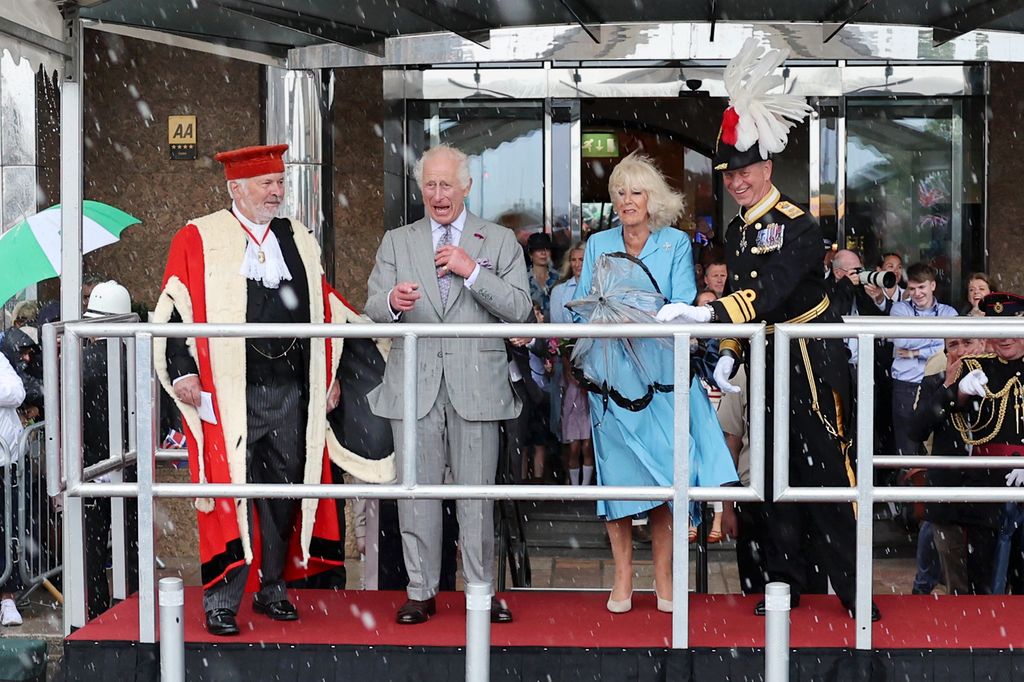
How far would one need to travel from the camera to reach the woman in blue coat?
5391 millimetres

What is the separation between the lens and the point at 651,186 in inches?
212

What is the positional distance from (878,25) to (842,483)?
508cm

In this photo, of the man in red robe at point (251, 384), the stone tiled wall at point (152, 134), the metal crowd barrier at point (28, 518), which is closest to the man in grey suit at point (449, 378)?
the man in red robe at point (251, 384)

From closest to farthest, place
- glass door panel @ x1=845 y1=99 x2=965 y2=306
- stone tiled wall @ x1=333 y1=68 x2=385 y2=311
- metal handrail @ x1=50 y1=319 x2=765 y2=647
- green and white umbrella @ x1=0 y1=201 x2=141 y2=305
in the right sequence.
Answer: metal handrail @ x1=50 y1=319 x2=765 y2=647 < green and white umbrella @ x1=0 y1=201 x2=141 y2=305 < stone tiled wall @ x1=333 y1=68 x2=385 y2=311 < glass door panel @ x1=845 y1=99 x2=965 y2=306

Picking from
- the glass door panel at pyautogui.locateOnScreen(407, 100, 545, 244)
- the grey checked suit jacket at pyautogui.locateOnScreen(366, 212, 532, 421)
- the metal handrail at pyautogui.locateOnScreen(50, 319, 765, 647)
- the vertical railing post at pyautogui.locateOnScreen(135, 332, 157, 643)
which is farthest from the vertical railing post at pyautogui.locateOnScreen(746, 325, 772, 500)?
the glass door panel at pyautogui.locateOnScreen(407, 100, 545, 244)

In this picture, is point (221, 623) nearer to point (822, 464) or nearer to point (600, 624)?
point (600, 624)

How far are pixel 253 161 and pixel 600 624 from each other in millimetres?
2086

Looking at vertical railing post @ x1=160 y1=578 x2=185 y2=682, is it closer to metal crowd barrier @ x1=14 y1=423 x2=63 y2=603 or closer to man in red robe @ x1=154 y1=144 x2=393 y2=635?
man in red robe @ x1=154 y1=144 x2=393 y2=635

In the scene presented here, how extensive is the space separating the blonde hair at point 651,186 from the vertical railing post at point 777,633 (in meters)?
1.67

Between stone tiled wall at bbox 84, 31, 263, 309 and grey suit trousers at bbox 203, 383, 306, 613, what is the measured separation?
5.33 metres

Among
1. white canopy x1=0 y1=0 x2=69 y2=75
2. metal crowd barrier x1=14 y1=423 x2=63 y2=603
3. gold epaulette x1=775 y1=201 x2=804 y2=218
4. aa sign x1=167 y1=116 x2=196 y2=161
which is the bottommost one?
metal crowd barrier x1=14 y1=423 x2=63 y2=603

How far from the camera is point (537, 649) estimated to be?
16.4 ft

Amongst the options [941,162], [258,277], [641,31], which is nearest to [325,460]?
[258,277]

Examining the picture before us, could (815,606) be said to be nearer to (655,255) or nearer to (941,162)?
(655,255)
